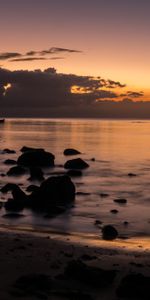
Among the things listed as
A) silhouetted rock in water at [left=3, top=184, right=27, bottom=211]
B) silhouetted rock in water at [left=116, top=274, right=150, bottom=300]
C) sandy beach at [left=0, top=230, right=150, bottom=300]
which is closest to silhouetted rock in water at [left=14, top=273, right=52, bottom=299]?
sandy beach at [left=0, top=230, right=150, bottom=300]

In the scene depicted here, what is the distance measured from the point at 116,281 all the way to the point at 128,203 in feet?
59.5

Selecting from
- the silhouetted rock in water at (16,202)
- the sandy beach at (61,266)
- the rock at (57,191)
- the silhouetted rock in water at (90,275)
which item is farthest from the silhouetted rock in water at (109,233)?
the rock at (57,191)

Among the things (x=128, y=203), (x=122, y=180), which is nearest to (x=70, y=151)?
(x=122, y=180)

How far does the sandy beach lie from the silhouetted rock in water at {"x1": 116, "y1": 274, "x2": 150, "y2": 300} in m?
0.06

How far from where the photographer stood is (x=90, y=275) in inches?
460

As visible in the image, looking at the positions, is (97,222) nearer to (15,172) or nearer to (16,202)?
(16,202)

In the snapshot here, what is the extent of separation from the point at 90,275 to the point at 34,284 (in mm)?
1536

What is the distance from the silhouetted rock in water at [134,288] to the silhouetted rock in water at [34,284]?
1877 millimetres

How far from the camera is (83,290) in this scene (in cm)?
1123

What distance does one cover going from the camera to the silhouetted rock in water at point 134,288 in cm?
1071

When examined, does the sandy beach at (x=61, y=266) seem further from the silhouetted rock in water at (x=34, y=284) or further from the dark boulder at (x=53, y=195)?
the dark boulder at (x=53, y=195)

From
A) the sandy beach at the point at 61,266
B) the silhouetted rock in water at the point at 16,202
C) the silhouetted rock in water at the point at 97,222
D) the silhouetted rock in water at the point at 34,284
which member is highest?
the silhouetted rock in water at the point at 34,284

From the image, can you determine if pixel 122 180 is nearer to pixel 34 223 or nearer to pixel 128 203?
pixel 128 203

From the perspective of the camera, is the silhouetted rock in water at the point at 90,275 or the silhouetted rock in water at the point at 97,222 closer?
the silhouetted rock in water at the point at 90,275
